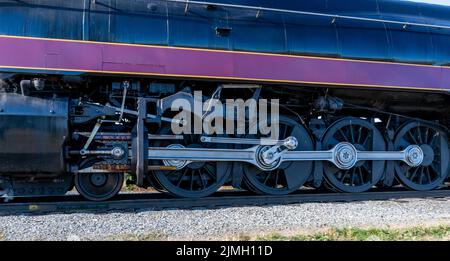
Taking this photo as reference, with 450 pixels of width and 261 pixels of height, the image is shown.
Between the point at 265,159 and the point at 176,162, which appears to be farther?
the point at 265,159

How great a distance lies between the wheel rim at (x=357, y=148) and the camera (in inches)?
341

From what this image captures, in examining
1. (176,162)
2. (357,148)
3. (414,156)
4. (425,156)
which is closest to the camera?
(176,162)

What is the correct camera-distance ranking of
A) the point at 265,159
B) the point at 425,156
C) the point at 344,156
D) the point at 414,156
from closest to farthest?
the point at 265,159 → the point at 344,156 → the point at 414,156 → the point at 425,156

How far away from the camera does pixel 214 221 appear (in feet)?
20.0

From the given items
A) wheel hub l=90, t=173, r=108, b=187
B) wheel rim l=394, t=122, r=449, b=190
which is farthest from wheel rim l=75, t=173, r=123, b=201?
wheel rim l=394, t=122, r=449, b=190

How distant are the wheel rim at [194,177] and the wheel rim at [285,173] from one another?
50 centimetres

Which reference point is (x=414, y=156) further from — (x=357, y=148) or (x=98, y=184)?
(x=98, y=184)

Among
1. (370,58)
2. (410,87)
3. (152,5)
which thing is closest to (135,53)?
(152,5)

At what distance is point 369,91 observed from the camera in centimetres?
860

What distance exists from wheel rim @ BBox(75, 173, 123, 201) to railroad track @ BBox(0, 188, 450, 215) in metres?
0.17

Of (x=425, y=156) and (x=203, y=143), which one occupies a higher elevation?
(x=203, y=143)

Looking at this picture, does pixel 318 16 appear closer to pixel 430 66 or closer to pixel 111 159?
pixel 430 66

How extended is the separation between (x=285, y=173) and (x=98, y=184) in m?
3.06

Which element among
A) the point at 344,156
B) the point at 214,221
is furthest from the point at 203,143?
the point at 344,156
